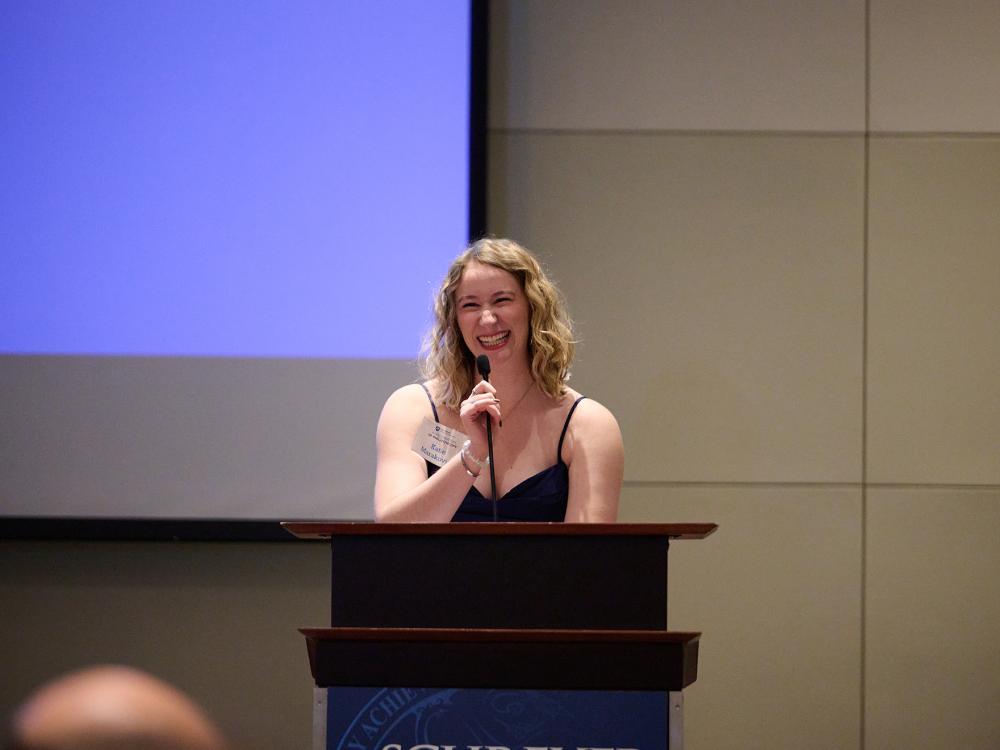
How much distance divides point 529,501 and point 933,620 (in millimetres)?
1905

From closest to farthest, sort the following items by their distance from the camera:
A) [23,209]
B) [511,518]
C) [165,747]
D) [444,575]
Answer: [165,747], [444,575], [511,518], [23,209]

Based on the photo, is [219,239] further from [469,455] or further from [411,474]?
[469,455]

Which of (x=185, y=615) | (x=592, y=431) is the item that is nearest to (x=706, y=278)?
(x=592, y=431)

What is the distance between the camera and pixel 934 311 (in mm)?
3949

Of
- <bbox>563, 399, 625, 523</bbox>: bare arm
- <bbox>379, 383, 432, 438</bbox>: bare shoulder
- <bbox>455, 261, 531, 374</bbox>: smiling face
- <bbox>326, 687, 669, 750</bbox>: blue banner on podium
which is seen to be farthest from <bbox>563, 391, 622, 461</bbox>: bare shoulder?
<bbox>326, 687, 669, 750</bbox>: blue banner on podium

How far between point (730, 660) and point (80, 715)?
347 cm

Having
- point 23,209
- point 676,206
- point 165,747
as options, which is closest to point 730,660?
point 676,206

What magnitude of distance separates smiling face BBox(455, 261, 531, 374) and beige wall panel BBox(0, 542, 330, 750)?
4.58 feet

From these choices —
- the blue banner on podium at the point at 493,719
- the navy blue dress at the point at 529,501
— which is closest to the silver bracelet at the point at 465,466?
the navy blue dress at the point at 529,501

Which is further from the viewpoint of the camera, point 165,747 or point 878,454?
point 878,454

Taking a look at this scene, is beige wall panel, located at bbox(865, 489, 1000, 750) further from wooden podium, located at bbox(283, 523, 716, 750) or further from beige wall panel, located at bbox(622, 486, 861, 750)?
wooden podium, located at bbox(283, 523, 716, 750)

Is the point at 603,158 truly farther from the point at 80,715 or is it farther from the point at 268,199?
the point at 80,715

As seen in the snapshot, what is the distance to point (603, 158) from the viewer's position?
3.97 m

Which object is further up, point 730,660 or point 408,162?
point 408,162
